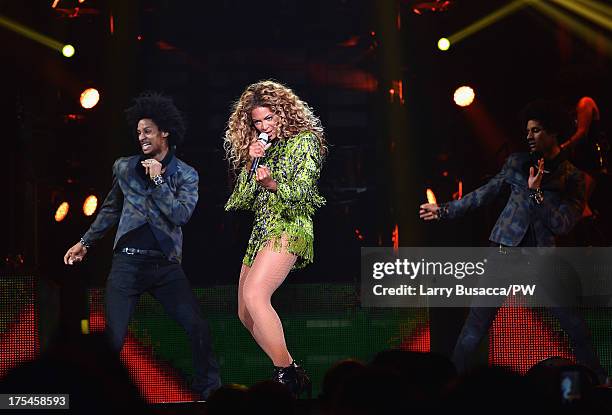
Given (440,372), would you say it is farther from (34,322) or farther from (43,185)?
(43,185)

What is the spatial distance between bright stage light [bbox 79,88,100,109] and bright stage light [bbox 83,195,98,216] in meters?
0.62

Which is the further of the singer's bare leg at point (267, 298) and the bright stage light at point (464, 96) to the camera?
the bright stage light at point (464, 96)

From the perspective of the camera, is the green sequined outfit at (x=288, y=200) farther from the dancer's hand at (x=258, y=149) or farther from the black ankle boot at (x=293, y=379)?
the black ankle boot at (x=293, y=379)

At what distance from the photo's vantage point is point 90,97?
6.82m

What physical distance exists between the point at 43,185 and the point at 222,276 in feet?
4.84

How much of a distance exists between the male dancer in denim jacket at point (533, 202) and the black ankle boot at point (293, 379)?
101 cm

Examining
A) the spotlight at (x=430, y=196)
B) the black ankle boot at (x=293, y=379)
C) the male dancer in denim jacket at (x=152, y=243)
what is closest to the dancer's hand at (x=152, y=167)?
the male dancer in denim jacket at (x=152, y=243)

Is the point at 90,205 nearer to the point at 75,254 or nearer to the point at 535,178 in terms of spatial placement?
the point at 75,254

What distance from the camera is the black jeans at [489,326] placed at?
6219mm

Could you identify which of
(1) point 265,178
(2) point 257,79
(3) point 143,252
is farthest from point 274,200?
(2) point 257,79

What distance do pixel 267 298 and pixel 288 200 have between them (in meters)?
0.59

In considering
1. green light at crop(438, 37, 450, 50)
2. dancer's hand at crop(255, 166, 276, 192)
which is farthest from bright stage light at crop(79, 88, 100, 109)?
green light at crop(438, 37, 450, 50)

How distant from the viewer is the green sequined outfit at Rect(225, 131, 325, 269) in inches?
240

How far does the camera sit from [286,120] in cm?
636
